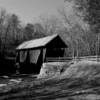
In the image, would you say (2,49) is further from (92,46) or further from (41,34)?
(92,46)

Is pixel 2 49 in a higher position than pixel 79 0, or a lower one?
lower

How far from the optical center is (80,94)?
979cm

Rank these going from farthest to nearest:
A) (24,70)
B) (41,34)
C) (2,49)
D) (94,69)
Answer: (41,34) → (2,49) → (24,70) → (94,69)

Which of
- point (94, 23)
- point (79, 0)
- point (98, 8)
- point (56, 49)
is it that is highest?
point (79, 0)

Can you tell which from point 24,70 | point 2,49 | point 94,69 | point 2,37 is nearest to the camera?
point 94,69

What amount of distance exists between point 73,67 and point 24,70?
16.0 meters

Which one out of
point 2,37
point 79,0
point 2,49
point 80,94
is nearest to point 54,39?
point 79,0

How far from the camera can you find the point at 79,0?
750 inches

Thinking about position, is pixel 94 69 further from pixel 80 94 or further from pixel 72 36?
pixel 72 36

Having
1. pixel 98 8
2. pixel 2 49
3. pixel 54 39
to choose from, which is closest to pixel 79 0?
pixel 98 8

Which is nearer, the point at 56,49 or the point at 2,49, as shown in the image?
the point at 56,49

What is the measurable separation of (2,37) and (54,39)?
27.0 m

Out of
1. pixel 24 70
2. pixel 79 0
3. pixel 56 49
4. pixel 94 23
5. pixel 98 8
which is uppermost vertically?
pixel 79 0

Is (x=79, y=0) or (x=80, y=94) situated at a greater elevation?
(x=79, y=0)
